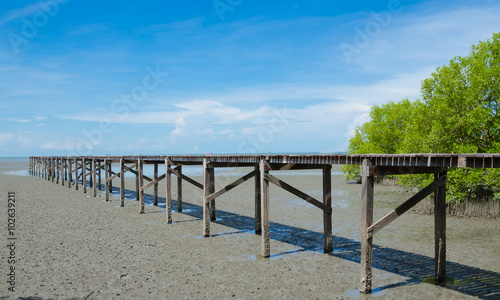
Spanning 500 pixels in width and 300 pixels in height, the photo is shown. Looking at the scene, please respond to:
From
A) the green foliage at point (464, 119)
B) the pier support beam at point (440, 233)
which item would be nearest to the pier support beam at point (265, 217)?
the pier support beam at point (440, 233)

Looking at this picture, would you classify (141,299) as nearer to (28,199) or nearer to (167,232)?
(167,232)

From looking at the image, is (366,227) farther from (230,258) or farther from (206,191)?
(206,191)

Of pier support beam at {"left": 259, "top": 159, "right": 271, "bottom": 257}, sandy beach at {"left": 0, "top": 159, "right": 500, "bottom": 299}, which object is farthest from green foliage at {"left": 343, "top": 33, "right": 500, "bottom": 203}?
pier support beam at {"left": 259, "top": 159, "right": 271, "bottom": 257}

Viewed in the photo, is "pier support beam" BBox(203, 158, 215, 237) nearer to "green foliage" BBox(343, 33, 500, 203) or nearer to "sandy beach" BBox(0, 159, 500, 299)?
"sandy beach" BBox(0, 159, 500, 299)

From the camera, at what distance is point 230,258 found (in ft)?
31.7

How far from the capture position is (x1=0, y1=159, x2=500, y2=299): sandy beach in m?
7.34

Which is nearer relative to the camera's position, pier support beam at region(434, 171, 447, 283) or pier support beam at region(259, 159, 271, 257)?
Result: pier support beam at region(434, 171, 447, 283)

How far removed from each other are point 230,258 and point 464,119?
10892 mm

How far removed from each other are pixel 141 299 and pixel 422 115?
49.2 ft

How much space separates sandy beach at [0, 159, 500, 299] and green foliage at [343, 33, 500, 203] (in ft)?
5.08

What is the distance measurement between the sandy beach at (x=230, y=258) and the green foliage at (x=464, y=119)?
60.9 inches

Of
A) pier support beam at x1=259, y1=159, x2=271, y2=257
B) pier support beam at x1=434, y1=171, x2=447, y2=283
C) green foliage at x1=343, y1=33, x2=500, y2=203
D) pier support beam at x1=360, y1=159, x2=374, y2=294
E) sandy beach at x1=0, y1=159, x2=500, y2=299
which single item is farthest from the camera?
green foliage at x1=343, y1=33, x2=500, y2=203

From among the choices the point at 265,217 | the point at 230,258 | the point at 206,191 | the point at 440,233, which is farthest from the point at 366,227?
the point at 206,191

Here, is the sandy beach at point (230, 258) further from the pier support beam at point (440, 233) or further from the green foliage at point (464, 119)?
the green foliage at point (464, 119)
